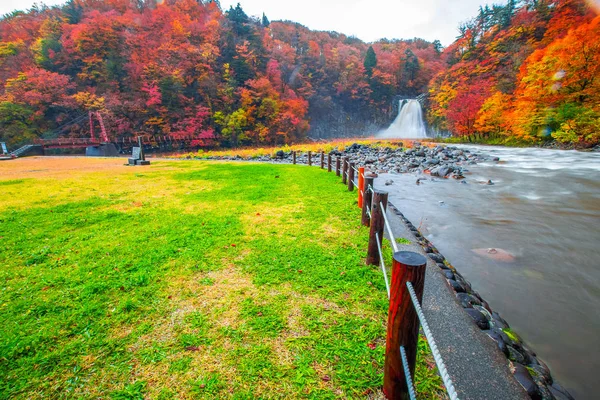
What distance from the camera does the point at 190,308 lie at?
2.76 meters

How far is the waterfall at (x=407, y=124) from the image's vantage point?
55.8 metres

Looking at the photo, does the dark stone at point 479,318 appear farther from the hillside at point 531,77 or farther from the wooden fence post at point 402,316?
the hillside at point 531,77

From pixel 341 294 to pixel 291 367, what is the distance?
109cm

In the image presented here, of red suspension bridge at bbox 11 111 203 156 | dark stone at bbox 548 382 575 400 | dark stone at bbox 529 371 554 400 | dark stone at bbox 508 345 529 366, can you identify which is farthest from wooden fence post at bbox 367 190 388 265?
red suspension bridge at bbox 11 111 203 156

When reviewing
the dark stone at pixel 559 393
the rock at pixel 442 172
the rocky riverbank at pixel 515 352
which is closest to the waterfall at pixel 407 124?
the rock at pixel 442 172

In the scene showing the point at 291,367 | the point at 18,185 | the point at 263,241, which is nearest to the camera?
the point at 291,367

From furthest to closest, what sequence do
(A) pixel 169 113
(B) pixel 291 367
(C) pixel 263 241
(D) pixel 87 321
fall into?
(A) pixel 169 113 < (C) pixel 263 241 < (D) pixel 87 321 < (B) pixel 291 367

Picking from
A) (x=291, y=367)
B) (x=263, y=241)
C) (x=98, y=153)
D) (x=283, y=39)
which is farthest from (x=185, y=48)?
(x=291, y=367)

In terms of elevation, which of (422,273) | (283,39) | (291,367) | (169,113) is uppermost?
(283,39)

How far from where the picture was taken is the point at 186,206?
647 centimetres

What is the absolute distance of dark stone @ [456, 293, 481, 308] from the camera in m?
2.94

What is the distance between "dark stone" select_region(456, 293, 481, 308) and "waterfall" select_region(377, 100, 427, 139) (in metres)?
56.1

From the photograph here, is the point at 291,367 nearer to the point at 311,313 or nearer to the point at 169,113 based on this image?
the point at 311,313

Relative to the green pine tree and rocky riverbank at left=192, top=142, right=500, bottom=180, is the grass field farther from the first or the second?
the green pine tree
